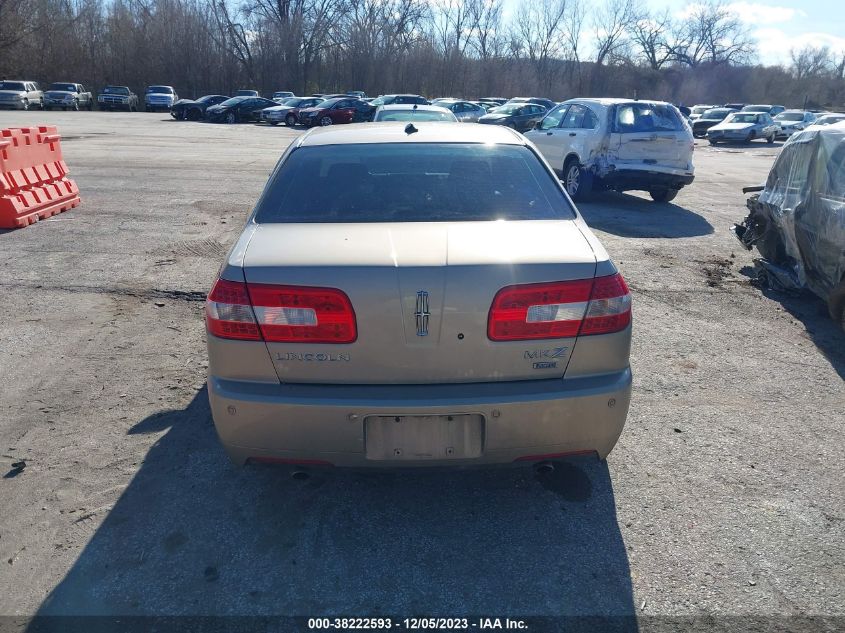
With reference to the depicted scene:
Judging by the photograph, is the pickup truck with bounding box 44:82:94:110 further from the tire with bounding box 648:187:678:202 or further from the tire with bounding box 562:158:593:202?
the tire with bounding box 648:187:678:202

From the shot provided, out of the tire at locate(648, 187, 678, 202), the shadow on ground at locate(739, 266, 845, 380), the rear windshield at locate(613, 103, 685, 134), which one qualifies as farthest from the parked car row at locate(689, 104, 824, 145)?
the shadow on ground at locate(739, 266, 845, 380)

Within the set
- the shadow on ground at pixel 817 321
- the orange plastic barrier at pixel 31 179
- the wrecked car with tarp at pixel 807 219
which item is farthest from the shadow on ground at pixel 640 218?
the orange plastic barrier at pixel 31 179

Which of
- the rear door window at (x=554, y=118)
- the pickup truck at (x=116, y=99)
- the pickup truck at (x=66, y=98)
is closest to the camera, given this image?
the rear door window at (x=554, y=118)

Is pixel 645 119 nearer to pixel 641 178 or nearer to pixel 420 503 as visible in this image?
pixel 641 178

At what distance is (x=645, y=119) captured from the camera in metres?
11.3

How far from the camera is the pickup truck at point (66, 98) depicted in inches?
1677

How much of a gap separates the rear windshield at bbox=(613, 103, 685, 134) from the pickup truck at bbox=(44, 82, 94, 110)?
42345 mm

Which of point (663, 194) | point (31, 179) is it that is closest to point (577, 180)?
point (663, 194)

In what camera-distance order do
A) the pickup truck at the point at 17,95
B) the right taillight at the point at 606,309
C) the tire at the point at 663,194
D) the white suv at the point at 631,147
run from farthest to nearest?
the pickup truck at the point at 17,95
the tire at the point at 663,194
the white suv at the point at 631,147
the right taillight at the point at 606,309

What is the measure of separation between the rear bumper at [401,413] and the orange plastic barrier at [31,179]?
765 cm

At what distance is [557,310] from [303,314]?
1030 mm

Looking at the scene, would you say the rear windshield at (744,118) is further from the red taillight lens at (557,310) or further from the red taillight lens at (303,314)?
the red taillight lens at (303,314)

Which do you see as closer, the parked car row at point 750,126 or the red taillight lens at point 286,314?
the red taillight lens at point 286,314

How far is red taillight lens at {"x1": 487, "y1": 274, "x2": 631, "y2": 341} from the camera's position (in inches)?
104
